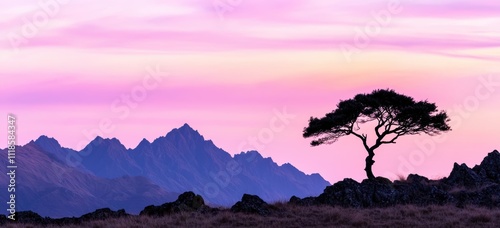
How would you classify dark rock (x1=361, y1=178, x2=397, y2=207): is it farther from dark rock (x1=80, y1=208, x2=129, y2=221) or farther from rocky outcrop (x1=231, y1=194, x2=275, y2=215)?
dark rock (x1=80, y1=208, x2=129, y2=221)

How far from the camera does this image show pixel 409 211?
44.0 m

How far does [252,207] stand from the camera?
1720 inches

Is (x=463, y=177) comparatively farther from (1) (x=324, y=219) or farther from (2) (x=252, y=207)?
(2) (x=252, y=207)

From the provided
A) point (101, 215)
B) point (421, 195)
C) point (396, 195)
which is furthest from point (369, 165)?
point (101, 215)

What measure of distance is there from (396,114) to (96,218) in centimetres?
3320

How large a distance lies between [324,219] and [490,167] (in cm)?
2397

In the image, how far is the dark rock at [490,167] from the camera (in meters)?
59.2

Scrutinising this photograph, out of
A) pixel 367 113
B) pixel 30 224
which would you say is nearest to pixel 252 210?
pixel 30 224

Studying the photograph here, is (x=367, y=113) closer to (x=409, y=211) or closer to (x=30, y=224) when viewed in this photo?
(x=409, y=211)

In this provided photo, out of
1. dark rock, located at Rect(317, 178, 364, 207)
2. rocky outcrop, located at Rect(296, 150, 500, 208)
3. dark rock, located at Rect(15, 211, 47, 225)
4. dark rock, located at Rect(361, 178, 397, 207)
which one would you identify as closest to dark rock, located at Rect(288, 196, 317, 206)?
rocky outcrop, located at Rect(296, 150, 500, 208)

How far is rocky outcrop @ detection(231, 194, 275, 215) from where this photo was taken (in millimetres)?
43406

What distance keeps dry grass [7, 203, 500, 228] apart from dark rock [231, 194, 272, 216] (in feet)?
2.18

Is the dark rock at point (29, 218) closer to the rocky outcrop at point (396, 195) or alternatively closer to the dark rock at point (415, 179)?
the rocky outcrop at point (396, 195)

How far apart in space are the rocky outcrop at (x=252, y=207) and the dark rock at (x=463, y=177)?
18.5 metres
